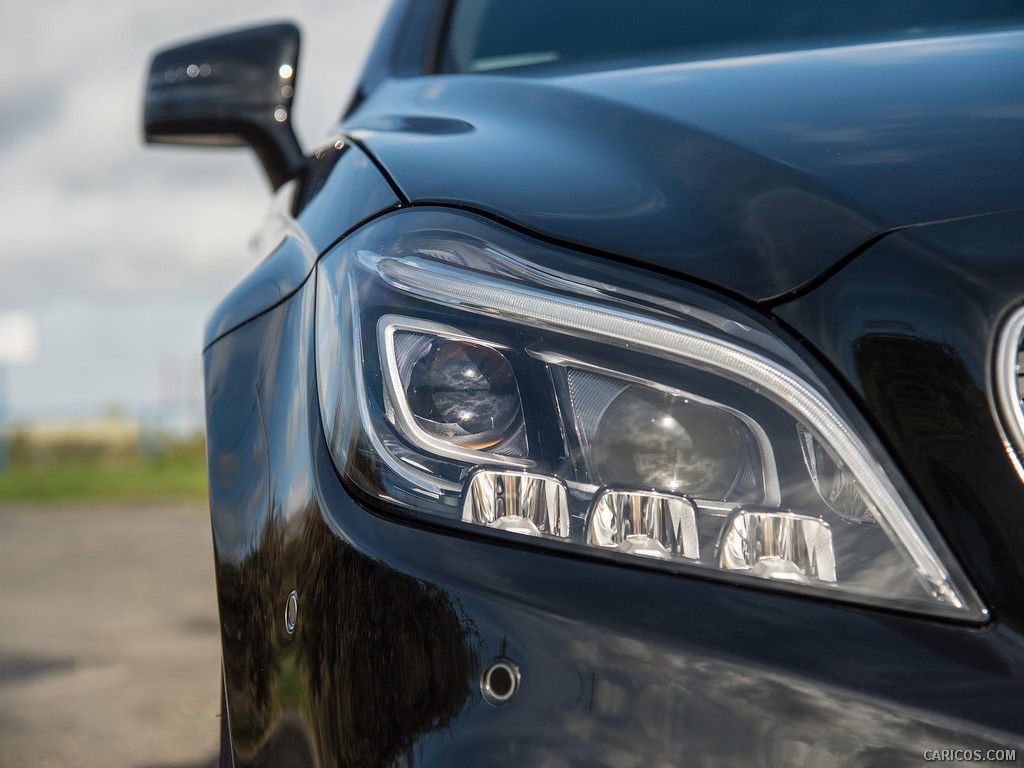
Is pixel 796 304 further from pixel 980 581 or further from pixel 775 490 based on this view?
pixel 980 581

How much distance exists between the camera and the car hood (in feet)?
2.97

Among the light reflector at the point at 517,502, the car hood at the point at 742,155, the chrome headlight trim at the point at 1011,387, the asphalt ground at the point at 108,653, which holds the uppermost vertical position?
the car hood at the point at 742,155

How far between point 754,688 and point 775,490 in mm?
173

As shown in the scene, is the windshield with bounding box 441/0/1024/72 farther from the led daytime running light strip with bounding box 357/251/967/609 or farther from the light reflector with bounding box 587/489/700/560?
the light reflector with bounding box 587/489/700/560

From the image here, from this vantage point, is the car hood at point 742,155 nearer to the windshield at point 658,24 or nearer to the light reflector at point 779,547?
the light reflector at point 779,547

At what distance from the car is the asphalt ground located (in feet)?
1.61

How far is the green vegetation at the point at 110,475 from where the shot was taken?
532 inches

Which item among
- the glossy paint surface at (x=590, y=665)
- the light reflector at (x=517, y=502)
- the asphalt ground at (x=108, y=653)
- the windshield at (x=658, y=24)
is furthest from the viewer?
the asphalt ground at (x=108, y=653)

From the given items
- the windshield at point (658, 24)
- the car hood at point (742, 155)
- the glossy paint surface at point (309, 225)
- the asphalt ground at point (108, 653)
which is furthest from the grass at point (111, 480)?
the car hood at point (742, 155)

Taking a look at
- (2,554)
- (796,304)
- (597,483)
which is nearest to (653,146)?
(796,304)

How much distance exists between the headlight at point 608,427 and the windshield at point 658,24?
0.94m

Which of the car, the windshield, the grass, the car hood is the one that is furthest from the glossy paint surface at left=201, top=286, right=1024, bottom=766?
the grass

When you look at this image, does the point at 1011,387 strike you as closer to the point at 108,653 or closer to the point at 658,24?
the point at 658,24

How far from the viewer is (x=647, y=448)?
2.82 ft
